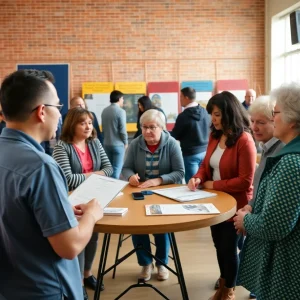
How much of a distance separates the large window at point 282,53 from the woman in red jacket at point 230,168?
457cm

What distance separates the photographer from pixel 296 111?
5.22 ft

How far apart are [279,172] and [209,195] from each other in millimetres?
888

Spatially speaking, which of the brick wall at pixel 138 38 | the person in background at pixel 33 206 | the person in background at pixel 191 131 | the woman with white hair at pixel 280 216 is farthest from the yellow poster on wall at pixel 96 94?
the person in background at pixel 33 206

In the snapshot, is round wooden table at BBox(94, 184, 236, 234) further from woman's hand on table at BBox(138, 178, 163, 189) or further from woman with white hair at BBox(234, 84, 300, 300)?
woman's hand on table at BBox(138, 178, 163, 189)

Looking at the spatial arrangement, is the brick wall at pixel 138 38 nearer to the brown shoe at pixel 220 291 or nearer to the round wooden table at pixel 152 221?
the brown shoe at pixel 220 291

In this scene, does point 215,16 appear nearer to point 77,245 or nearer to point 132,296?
point 132,296

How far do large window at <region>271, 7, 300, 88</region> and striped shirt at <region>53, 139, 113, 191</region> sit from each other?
479 centimetres

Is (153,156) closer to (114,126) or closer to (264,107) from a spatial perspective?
(264,107)

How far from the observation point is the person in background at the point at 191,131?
4809 mm

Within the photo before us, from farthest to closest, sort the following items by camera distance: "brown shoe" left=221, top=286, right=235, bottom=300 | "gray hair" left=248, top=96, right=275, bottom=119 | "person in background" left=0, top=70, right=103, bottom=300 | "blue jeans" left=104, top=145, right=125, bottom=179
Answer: "blue jeans" left=104, top=145, right=125, bottom=179 → "brown shoe" left=221, top=286, right=235, bottom=300 → "gray hair" left=248, top=96, right=275, bottom=119 → "person in background" left=0, top=70, right=103, bottom=300

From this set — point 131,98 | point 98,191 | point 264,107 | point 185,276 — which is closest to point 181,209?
point 98,191

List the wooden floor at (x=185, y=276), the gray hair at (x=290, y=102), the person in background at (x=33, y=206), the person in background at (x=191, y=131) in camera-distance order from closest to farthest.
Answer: the person in background at (x=33, y=206)
the gray hair at (x=290, y=102)
the wooden floor at (x=185, y=276)
the person in background at (x=191, y=131)

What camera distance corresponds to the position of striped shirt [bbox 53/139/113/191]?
2678 millimetres

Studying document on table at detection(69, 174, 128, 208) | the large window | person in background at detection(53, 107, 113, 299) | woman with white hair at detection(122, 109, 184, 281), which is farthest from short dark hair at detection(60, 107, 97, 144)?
the large window
